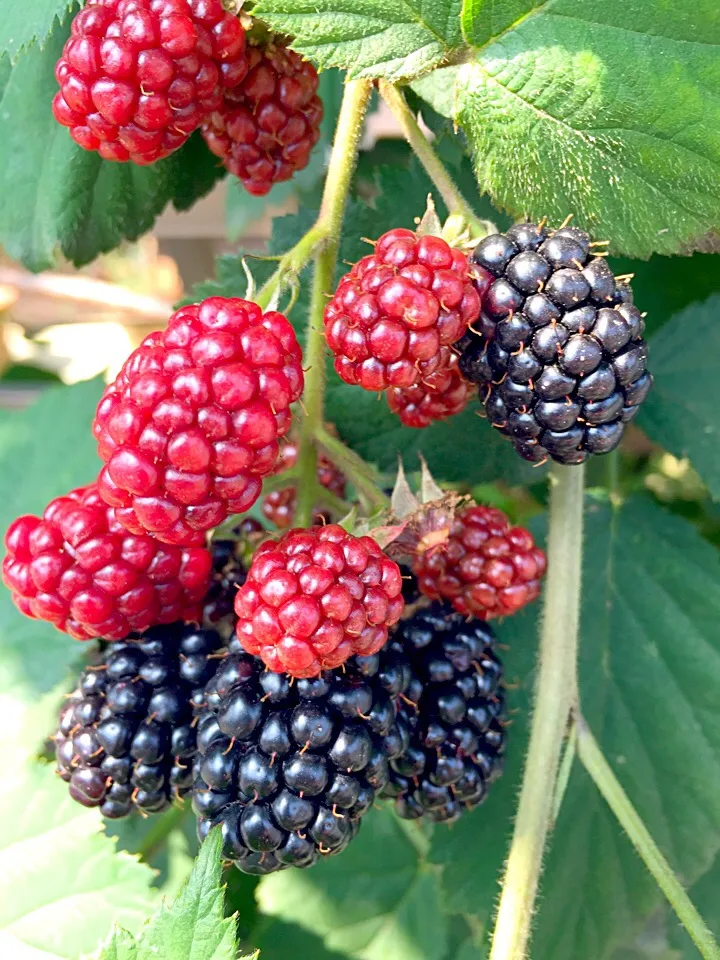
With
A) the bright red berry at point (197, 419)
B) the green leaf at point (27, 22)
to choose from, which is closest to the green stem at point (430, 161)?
the bright red berry at point (197, 419)

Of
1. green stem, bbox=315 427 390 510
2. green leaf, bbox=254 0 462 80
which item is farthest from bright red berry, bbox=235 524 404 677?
green leaf, bbox=254 0 462 80

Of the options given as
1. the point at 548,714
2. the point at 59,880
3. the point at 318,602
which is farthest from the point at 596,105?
the point at 59,880

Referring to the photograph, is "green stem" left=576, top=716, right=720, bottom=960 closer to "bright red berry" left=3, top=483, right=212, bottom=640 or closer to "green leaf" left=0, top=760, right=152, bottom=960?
"bright red berry" left=3, top=483, right=212, bottom=640

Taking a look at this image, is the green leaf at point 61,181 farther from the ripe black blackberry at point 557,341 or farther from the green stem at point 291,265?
the ripe black blackberry at point 557,341

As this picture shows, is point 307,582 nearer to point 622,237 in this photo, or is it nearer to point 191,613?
point 191,613

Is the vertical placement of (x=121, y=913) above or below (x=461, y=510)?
below

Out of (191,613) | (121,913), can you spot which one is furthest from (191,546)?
(121,913)
